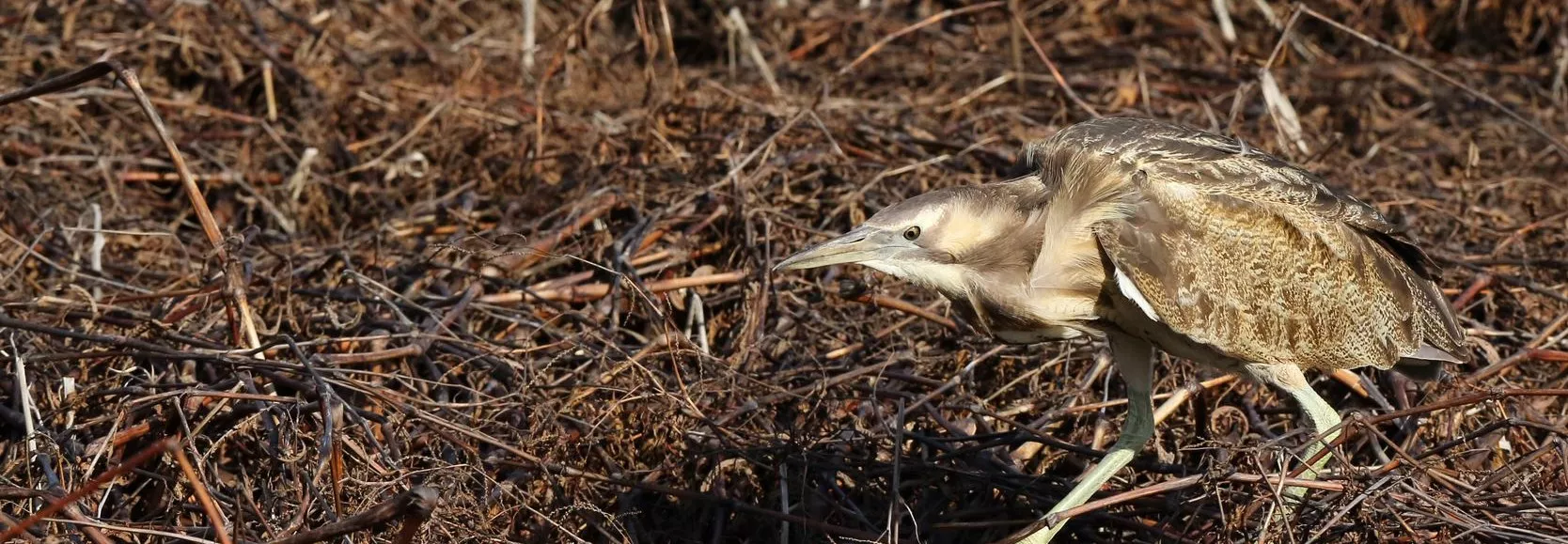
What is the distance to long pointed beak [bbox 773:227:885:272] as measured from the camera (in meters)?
3.18

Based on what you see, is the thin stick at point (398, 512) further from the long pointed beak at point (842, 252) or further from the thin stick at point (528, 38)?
the thin stick at point (528, 38)

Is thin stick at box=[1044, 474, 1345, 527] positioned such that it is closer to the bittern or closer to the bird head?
the bittern

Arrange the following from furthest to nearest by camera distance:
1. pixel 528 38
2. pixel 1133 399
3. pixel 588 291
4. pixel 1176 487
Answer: pixel 528 38
pixel 588 291
pixel 1133 399
pixel 1176 487

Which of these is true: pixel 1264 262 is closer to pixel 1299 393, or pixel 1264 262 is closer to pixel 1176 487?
pixel 1299 393

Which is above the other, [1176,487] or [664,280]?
[1176,487]

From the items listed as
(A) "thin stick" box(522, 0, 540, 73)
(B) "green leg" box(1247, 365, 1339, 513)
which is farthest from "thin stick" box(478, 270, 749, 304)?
(A) "thin stick" box(522, 0, 540, 73)

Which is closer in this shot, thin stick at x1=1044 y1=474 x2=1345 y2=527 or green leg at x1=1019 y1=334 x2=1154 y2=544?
thin stick at x1=1044 y1=474 x2=1345 y2=527

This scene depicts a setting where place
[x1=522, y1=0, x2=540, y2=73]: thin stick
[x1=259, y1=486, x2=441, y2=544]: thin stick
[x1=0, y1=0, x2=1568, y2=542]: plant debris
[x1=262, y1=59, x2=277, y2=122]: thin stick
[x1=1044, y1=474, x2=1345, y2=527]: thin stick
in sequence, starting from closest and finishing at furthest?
1. [x1=259, y1=486, x2=441, y2=544]: thin stick
2. [x1=1044, y1=474, x2=1345, y2=527]: thin stick
3. [x1=0, y1=0, x2=1568, y2=542]: plant debris
4. [x1=262, y1=59, x2=277, y2=122]: thin stick
5. [x1=522, y1=0, x2=540, y2=73]: thin stick

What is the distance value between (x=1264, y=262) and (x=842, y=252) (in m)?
0.99

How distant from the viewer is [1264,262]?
3447mm

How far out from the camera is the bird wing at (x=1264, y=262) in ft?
10.6

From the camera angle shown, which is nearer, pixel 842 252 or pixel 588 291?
pixel 842 252

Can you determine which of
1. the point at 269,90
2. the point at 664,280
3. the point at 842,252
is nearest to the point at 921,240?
the point at 842,252

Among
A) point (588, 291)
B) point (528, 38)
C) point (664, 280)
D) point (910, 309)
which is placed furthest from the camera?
point (528, 38)
